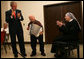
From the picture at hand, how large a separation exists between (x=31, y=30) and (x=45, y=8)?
0.49 meters

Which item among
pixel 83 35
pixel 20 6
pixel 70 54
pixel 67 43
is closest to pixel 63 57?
pixel 70 54

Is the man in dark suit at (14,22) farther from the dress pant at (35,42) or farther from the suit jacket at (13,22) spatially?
the dress pant at (35,42)

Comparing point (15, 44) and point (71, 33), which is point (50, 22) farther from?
point (15, 44)

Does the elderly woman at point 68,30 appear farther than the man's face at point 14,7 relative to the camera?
No

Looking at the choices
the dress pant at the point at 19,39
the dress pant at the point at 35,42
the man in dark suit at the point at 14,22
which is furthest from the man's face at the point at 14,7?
the dress pant at the point at 35,42

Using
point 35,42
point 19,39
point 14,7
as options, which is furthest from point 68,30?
point 14,7

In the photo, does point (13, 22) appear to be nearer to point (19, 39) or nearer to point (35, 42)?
point (19, 39)

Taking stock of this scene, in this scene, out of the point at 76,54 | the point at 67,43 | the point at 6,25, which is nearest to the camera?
the point at 67,43

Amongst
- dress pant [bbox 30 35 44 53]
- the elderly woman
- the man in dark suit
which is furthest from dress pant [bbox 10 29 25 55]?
the elderly woman

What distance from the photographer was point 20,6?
280cm

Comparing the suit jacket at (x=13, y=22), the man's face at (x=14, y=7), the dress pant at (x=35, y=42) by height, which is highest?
the man's face at (x=14, y=7)

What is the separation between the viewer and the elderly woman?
8.49 ft

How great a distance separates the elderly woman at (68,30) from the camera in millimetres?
2588

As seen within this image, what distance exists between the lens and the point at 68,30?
2.61 metres
